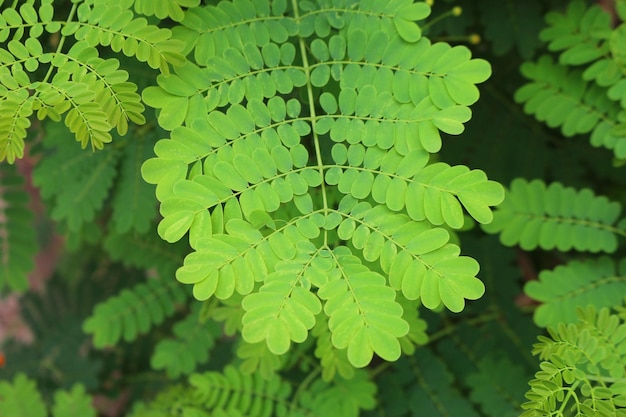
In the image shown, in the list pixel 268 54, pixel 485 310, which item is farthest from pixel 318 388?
pixel 268 54

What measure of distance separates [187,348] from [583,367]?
92 cm

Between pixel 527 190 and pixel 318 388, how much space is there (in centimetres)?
63

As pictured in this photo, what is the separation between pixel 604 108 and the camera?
1354 mm

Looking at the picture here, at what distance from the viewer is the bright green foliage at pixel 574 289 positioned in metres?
1.30

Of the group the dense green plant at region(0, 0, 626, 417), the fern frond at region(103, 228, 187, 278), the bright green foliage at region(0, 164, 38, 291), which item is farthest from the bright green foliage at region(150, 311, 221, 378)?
the bright green foliage at region(0, 164, 38, 291)

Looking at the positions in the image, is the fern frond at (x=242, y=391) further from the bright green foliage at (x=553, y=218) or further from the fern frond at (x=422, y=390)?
the bright green foliage at (x=553, y=218)

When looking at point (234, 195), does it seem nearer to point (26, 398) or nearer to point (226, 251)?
point (226, 251)

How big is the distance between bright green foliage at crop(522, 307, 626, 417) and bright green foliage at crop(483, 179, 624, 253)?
8.9 inches

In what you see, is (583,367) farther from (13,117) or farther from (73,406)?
(73,406)

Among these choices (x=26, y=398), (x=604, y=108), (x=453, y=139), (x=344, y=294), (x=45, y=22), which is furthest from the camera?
(x=453, y=139)

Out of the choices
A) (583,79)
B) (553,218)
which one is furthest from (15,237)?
(583,79)

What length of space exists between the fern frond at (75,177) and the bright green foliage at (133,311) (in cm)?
26

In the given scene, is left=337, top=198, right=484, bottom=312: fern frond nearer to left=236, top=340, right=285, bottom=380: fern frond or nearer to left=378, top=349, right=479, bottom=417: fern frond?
left=236, top=340, right=285, bottom=380: fern frond

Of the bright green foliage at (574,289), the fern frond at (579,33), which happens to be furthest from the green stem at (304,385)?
the fern frond at (579,33)
